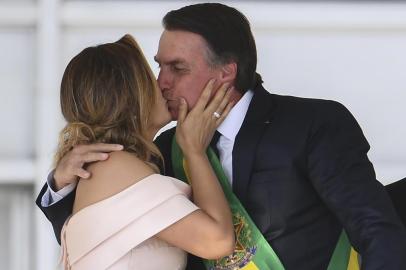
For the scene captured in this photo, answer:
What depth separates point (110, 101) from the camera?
84.6 inches

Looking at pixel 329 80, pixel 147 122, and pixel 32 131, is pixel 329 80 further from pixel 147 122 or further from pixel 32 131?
pixel 147 122

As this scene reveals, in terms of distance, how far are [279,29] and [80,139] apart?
1339 millimetres

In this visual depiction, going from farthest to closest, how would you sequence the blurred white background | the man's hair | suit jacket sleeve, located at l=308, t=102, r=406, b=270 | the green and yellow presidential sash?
the blurred white background, the man's hair, the green and yellow presidential sash, suit jacket sleeve, located at l=308, t=102, r=406, b=270

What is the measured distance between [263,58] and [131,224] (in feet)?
4.55

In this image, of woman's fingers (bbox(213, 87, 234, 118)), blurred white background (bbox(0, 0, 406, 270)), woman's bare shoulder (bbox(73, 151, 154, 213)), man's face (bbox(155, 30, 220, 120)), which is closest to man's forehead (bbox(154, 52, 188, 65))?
man's face (bbox(155, 30, 220, 120))

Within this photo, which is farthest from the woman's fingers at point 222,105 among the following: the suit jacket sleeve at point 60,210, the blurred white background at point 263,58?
the blurred white background at point 263,58

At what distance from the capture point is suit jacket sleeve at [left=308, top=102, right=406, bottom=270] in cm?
208

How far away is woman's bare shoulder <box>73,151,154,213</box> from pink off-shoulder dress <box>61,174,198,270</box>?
14 mm

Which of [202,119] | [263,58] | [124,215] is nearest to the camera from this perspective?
[124,215]

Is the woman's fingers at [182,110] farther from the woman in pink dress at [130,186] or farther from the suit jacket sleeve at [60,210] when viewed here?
the suit jacket sleeve at [60,210]

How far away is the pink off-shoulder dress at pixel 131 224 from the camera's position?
2.11 meters

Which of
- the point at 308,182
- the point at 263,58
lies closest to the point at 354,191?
the point at 308,182

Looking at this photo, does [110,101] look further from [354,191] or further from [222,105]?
[354,191]

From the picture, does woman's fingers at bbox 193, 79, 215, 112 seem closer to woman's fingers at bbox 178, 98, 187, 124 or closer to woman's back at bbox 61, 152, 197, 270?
woman's fingers at bbox 178, 98, 187, 124
